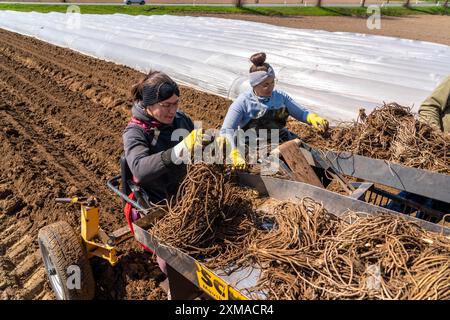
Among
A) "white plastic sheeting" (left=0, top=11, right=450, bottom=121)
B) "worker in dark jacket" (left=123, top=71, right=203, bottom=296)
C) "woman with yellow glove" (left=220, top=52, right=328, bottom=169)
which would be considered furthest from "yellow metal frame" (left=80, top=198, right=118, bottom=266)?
"white plastic sheeting" (left=0, top=11, right=450, bottom=121)

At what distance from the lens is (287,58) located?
9.34 meters

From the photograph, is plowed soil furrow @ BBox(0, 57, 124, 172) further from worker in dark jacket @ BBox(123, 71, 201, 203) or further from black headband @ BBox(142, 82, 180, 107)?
black headband @ BBox(142, 82, 180, 107)

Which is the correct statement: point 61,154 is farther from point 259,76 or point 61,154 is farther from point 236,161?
point 236,161

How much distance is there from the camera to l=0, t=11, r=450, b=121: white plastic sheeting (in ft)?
22.2

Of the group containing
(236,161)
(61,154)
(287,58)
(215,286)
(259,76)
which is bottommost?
(61,154)

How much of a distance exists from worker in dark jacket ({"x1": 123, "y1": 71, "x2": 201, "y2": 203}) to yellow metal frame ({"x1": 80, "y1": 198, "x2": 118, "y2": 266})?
50 centimetres

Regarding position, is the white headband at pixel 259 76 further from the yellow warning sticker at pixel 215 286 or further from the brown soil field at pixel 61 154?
the yellow warning sticker at pixel 215 286

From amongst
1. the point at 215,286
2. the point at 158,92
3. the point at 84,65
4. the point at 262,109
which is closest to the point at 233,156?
the point at 158,92

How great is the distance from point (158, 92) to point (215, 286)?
4.49 feet

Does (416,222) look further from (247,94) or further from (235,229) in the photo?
(247,94)

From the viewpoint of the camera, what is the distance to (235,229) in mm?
2479

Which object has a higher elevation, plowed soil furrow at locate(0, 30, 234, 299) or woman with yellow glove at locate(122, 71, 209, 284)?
woman with yellow glove at locate(122, 71, 209, 284)

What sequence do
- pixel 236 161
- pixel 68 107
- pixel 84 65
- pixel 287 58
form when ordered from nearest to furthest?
pixel 236 161 < pixel 68 107 < pixel 287 58 < pixel 84 65

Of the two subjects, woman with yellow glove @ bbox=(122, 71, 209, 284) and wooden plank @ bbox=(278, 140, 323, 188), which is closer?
woman with yellow glove @ bbox=(122, 71, 209, 284)
